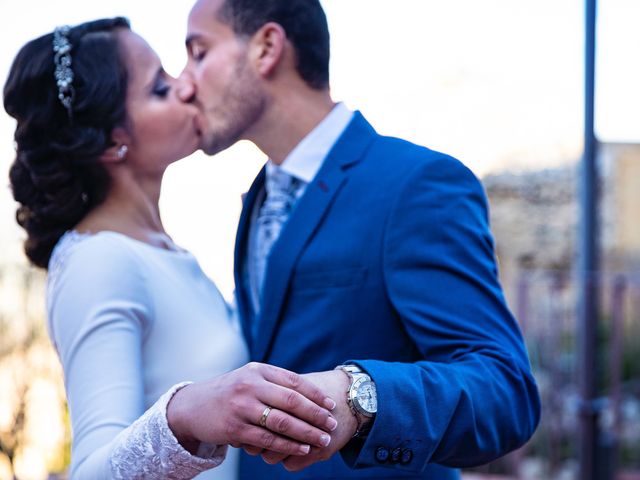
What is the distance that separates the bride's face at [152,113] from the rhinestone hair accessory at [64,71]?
143 mm

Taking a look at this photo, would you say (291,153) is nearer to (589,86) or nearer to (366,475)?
(366,475)

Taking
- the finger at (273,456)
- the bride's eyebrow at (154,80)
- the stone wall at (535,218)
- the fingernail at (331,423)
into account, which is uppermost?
the bride's eyebrow at (154,80)

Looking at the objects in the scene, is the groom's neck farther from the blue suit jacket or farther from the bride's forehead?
the bride's forehead

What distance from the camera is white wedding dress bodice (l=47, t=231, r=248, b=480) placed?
69.4 inches

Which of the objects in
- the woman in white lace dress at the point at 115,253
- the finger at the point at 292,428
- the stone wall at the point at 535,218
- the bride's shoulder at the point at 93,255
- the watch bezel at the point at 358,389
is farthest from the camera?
the stone wall at the point at 535,218

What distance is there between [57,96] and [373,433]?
4.19ft

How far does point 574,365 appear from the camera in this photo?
29.2 feet

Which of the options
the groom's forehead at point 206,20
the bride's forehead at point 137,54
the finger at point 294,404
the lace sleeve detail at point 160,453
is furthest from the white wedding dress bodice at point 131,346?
the groom's forehead at point 206,20

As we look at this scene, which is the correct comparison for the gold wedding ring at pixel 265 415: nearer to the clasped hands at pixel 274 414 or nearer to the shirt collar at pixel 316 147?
the clasped hands at pixel 274 414

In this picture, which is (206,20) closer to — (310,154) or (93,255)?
(310,154)

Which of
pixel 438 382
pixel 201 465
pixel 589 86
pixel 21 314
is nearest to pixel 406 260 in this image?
pixel 438 382

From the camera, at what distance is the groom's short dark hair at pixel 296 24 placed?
2656 millimetres

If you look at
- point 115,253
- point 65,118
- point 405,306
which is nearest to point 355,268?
point 405,306

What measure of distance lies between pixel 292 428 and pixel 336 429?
0.38 ft
